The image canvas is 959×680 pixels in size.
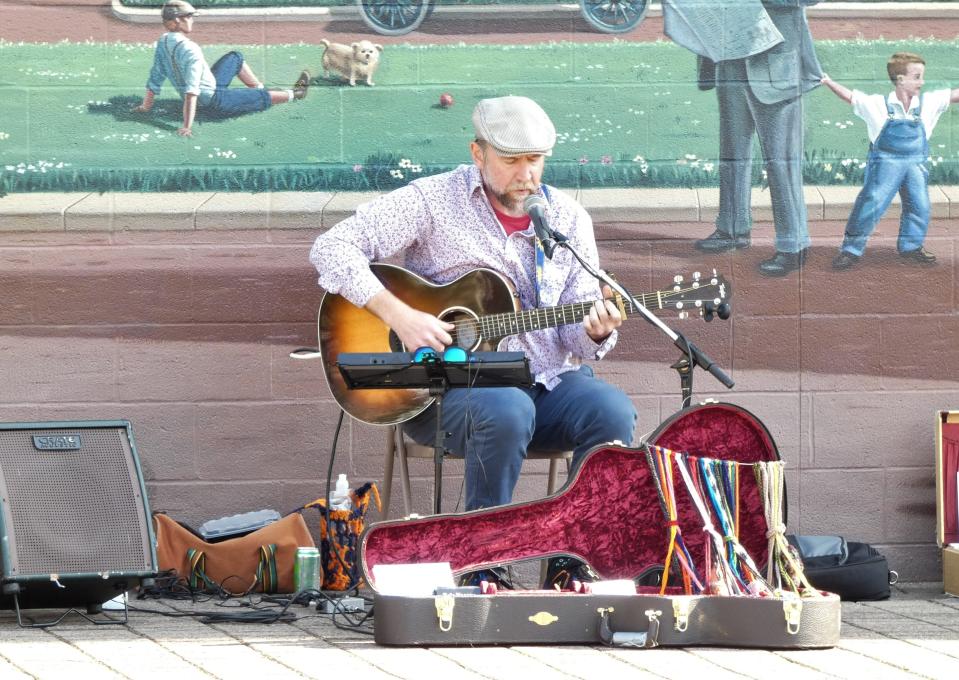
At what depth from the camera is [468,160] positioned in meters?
4.98

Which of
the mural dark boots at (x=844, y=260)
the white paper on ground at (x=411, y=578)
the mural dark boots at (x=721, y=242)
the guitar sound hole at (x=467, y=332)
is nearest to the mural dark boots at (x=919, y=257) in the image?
the mural dark boots at (x=844, y=260)

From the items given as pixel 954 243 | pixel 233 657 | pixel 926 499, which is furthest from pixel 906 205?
pixel 233 657

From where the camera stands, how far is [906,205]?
5.05 m

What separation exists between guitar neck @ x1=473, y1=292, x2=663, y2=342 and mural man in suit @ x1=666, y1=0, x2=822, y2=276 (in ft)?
3.17

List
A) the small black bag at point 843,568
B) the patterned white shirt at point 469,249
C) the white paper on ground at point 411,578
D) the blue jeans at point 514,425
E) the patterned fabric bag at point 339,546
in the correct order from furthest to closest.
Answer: the patterned fabric bag at point 339,546, the small black bag at point 843,568, the patterned white shirt at point 469,249, the blue jeans at point 514,425, the white paper on ground at point 411,578

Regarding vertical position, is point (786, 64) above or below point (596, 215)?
above

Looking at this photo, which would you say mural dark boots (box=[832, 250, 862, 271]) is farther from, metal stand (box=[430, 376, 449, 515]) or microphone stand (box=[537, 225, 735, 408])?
metal stand (box=[430, 376, 449, 515])

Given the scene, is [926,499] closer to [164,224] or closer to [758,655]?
[758,655]

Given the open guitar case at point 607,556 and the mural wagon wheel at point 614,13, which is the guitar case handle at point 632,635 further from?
the mural wagon wheel at point 614,13

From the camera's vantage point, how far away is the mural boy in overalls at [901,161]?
5.04 m

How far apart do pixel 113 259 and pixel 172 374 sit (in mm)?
415

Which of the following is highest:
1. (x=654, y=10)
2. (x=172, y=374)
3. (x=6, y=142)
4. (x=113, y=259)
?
(x=654, y=10)

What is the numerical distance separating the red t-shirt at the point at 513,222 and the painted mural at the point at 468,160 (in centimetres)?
61

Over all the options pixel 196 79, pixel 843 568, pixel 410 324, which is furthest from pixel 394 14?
pixel 843 568
